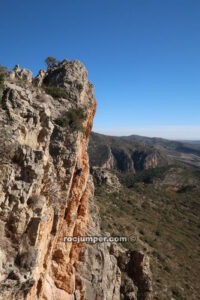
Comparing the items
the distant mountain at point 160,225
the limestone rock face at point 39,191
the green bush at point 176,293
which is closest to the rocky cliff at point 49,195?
the limestone rock face at point 39,191

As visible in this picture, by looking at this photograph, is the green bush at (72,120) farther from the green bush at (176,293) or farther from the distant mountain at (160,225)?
the green bush at (176,293)

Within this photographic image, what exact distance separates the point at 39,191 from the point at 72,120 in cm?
443

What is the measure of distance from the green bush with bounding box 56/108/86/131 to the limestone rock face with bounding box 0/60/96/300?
0.19m

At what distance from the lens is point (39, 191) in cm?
973

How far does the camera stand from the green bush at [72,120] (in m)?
12.3

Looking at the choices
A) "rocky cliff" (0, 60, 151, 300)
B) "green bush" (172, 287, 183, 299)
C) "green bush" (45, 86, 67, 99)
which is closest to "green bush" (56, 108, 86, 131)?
"rocky cliff" (0, 60, 151, 300)

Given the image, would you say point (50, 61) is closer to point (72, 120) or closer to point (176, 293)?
point (72, 120)

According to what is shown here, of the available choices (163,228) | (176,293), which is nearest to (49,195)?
(176,293)

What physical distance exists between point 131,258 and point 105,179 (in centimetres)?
3469

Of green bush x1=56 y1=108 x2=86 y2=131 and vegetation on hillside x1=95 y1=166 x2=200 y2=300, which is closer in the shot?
green bush x1=56 y1=108 x2=86 y2=131

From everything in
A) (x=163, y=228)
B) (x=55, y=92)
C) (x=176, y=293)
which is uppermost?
(x=55, y=92)

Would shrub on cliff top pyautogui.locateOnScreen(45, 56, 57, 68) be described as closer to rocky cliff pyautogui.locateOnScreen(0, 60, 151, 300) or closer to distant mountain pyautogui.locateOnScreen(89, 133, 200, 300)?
rocky cliff pyautogui.locateOnScreen(0, 60, 151, 300)

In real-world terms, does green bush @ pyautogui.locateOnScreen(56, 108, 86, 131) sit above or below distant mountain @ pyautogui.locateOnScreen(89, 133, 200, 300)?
above

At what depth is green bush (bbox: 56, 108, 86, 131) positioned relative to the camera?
12.3 metres
